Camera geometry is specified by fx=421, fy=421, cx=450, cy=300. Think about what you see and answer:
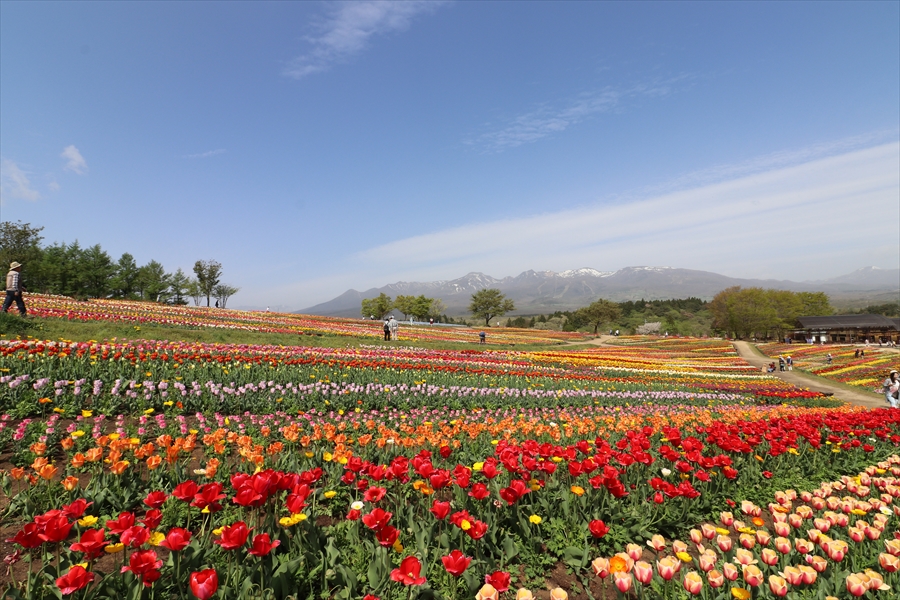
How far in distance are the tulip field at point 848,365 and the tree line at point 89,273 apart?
68654 mm

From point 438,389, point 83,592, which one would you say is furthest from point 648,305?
point 83,592

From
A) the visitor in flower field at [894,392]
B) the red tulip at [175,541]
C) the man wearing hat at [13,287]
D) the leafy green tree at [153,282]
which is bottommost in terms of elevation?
the visitor in flower field at [894,392]

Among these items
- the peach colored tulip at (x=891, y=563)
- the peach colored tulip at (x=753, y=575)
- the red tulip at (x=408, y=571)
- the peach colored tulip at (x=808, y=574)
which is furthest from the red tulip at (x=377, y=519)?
the peach colored tulip at (x=891, y=563)

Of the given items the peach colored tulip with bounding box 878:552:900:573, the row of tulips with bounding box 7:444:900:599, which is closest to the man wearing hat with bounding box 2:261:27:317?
the row of tulips with bounding box 7:444:900:599

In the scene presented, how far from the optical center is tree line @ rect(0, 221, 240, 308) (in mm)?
56031

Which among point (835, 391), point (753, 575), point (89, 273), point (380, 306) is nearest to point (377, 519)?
point (753, 575)

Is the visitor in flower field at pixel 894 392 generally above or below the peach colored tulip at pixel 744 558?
below

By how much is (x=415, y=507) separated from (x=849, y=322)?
86503 mm

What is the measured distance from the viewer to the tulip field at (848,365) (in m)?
23.7

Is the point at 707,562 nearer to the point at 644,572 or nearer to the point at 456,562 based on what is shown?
the point at 644,572

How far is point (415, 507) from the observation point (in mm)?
4074

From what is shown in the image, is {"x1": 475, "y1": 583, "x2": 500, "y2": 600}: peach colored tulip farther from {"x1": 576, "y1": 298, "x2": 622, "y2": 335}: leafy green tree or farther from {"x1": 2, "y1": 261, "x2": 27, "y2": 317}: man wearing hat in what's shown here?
{"x1": 576, "y1": 298, "x2": 622, "y2": 335}: leafy green tree

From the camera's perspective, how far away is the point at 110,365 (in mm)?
8391

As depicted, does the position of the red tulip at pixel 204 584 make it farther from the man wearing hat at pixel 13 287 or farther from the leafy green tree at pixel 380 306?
the leafy green tree at pixel 380 306
